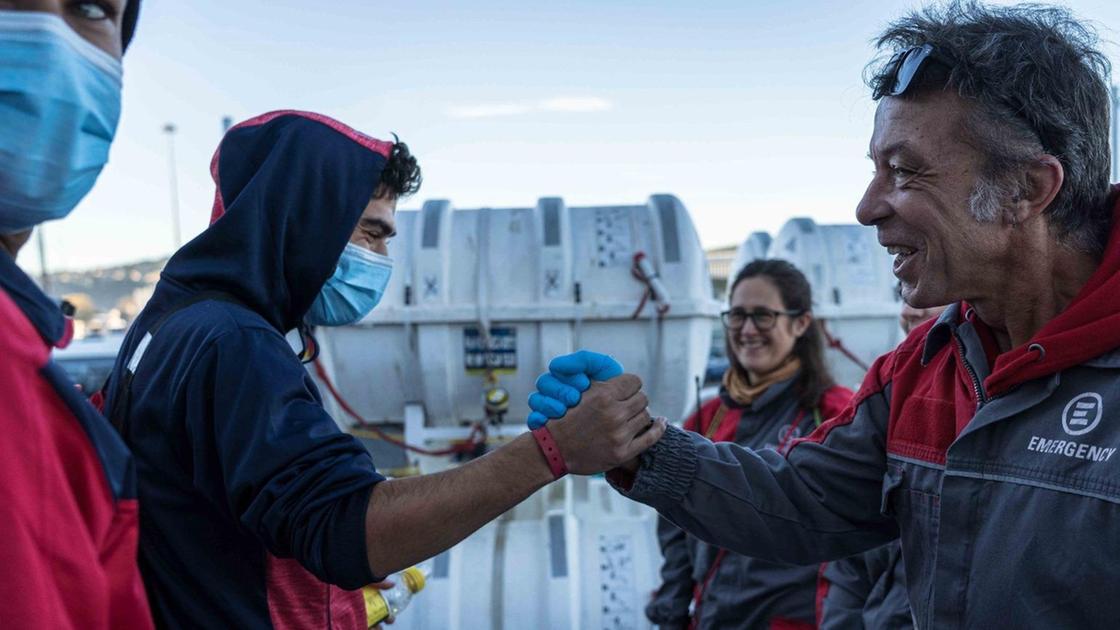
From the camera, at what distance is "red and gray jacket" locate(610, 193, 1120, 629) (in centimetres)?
135

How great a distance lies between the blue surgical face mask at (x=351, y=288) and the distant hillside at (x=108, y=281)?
48.2m

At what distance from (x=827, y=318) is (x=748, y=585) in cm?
284

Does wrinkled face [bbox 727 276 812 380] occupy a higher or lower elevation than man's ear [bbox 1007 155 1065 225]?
lower

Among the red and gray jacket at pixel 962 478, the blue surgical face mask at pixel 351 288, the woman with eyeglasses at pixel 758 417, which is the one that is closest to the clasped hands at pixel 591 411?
the red and gray jacket at pixel 962 478

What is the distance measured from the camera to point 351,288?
208 cm

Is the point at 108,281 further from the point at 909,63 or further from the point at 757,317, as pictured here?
the point at 909,63

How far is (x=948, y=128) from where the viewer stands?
62.9 inches

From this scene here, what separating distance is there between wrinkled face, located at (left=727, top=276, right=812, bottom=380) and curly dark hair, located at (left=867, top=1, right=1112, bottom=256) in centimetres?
172

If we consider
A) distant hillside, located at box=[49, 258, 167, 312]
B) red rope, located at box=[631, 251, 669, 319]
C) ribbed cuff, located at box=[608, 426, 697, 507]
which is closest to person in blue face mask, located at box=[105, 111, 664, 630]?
ribbed cuff, located at box=[608, 426, 697, 507]

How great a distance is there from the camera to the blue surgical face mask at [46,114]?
94cm

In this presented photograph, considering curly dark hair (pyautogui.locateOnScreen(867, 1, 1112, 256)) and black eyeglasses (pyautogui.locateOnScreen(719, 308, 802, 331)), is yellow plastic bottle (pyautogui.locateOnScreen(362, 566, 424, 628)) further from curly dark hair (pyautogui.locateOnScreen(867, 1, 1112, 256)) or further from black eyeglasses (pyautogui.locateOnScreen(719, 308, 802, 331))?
curly dark hair (pyautogui.locateOnScreen(867, 1, 1112, 256))

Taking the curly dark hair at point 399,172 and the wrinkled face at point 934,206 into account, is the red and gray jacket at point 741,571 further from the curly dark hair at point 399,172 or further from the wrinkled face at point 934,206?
the curly dark hair at point 399,172

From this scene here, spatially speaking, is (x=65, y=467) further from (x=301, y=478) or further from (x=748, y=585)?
(x=748, y=585)

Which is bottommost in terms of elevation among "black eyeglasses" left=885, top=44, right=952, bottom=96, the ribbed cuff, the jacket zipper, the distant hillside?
the ribbed cuff
